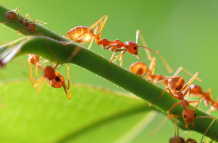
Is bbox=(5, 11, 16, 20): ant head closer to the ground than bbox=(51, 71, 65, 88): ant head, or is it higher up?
higher up

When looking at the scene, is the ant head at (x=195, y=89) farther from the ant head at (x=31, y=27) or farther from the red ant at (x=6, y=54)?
the red ant at (x=6, y=54)

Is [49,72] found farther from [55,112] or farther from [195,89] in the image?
[195,89]

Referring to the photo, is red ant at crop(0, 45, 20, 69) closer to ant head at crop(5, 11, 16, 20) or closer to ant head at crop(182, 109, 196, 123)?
ant head at crop(5, 11, 16, 20)

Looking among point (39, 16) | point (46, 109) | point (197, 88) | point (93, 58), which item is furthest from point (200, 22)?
point (93, 58)

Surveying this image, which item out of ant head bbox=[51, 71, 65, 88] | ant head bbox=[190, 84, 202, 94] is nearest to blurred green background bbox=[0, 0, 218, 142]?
ant head bbox=[190, 84, 202, 94]

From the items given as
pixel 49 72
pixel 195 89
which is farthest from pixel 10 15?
pixel 195 89

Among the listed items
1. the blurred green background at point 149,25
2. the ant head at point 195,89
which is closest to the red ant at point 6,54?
the ant head at point 195,89

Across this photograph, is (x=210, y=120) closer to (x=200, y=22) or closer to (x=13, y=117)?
(x=13, y=117)
